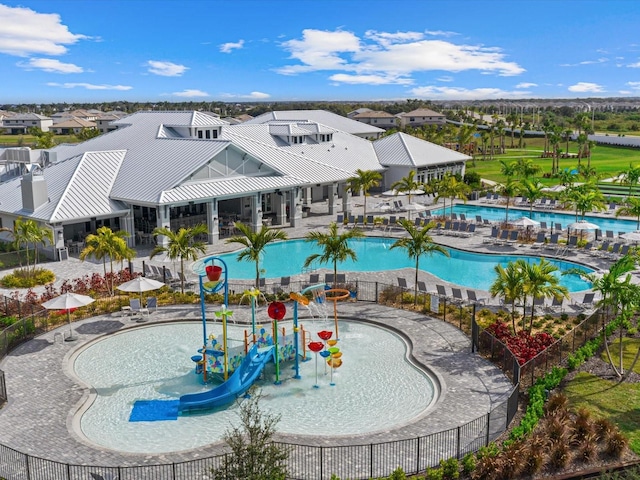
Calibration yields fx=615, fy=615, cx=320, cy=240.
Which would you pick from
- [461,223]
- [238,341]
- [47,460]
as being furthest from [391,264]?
[47,460]

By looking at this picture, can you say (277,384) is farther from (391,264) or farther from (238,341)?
(391,264)

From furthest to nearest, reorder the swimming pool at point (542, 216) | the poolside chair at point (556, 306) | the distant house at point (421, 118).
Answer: the distant house at point (421, 118) → the swimming pool at point (542, 216) → the poolside chair at point (556, 306)

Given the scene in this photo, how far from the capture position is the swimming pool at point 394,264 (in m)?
32.5

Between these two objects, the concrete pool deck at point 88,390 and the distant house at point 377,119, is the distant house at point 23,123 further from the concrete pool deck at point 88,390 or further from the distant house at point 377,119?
the concrete pool deck at point 88,390

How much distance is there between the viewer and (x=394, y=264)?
1412 inches

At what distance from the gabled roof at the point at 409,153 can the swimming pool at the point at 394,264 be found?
2029 cm

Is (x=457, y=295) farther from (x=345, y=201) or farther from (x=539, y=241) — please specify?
(x=345, y=201)

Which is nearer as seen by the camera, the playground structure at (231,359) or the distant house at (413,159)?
the playground structure at (231,359)

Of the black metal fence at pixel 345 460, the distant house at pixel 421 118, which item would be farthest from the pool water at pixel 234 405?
the distant house at pixel 421 118

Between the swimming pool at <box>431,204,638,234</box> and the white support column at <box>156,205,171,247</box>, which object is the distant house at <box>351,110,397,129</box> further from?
the white support column at <box>156,205,171,247</box>

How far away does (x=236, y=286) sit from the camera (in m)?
30.0

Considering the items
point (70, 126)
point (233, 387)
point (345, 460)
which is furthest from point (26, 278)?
point (70, 126)

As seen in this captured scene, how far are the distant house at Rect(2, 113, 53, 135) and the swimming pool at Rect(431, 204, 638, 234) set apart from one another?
12381 centimetres

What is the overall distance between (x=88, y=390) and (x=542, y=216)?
4049 cm
